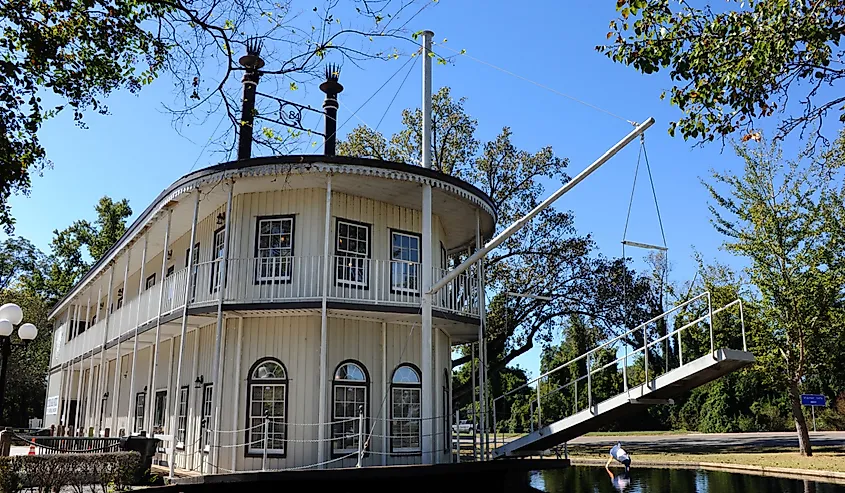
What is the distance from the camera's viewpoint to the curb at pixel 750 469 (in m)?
18.0

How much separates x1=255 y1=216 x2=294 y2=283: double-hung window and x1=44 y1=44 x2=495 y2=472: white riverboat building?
0.03 metres

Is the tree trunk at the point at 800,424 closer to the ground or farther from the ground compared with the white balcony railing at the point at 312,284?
closer to the ground

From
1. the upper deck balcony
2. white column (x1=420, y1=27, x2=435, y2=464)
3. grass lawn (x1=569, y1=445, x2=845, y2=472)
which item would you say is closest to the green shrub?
the upper deck balcony

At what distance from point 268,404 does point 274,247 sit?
3.21 m

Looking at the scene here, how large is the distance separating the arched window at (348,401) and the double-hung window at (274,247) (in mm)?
2241

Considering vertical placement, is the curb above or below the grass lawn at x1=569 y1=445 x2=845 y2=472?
below

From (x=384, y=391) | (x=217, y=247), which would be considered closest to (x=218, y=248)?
(x=217, y=247)

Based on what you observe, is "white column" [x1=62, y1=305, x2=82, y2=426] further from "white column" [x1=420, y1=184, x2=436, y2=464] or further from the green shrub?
"white column" [x1=420, y1=184, x2=436, y2=464]

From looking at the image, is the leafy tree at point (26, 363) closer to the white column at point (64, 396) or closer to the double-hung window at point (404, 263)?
the white column at point (64, 396)

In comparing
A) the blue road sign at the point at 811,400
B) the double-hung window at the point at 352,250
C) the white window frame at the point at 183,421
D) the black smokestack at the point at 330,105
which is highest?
the black smokestack at the point at 330,105

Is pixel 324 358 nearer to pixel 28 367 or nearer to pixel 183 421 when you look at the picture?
pixel 183 421

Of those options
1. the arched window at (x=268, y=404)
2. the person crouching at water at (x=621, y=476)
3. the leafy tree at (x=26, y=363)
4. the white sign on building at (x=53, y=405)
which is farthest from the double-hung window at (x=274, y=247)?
the leafy tree at (x=26, y=363)

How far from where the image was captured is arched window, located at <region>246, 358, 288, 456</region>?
45.2 ft

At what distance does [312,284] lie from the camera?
14164mm
